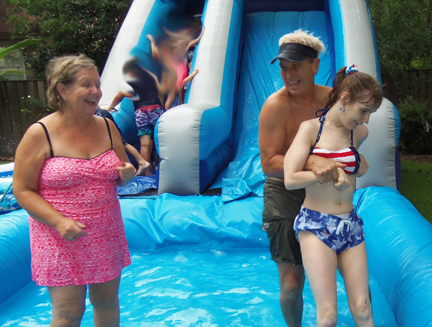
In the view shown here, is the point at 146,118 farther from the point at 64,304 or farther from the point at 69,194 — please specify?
the point at 64,304

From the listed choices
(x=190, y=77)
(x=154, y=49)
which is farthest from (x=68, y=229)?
(x=154, y=49)

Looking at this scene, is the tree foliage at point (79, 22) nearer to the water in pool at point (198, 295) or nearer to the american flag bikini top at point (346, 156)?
the water in pool at point (198, 295)

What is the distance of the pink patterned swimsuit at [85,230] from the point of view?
182cm

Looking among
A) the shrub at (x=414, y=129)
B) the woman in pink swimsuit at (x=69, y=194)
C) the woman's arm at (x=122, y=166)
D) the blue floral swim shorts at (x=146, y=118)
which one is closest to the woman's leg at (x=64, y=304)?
the woman in pink swimsuit at (x=69, y=194)

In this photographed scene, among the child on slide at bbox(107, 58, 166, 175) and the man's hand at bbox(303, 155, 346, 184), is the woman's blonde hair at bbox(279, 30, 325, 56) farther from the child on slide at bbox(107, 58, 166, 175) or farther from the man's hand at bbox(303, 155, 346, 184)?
the child on slide at bbox(107, 58, 166, 175)

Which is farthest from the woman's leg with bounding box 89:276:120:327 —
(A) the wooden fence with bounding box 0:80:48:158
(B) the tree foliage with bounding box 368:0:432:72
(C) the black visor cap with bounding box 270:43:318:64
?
(A) the wooden fence with bounding box 0:80:48:158

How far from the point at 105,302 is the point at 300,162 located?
1070 mm

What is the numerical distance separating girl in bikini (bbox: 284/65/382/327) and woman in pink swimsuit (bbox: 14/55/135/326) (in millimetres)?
796

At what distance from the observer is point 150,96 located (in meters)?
5.54

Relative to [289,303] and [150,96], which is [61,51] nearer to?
[150,96]

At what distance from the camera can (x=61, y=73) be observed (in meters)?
1.83

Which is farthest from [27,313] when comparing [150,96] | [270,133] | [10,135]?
[10,135]

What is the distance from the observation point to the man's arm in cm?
216

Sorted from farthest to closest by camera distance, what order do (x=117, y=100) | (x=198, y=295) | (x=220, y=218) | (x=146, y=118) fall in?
(x=146, y=118)
(x=117, y=100)
(x=220, y=218)
(x=198, y=295)
